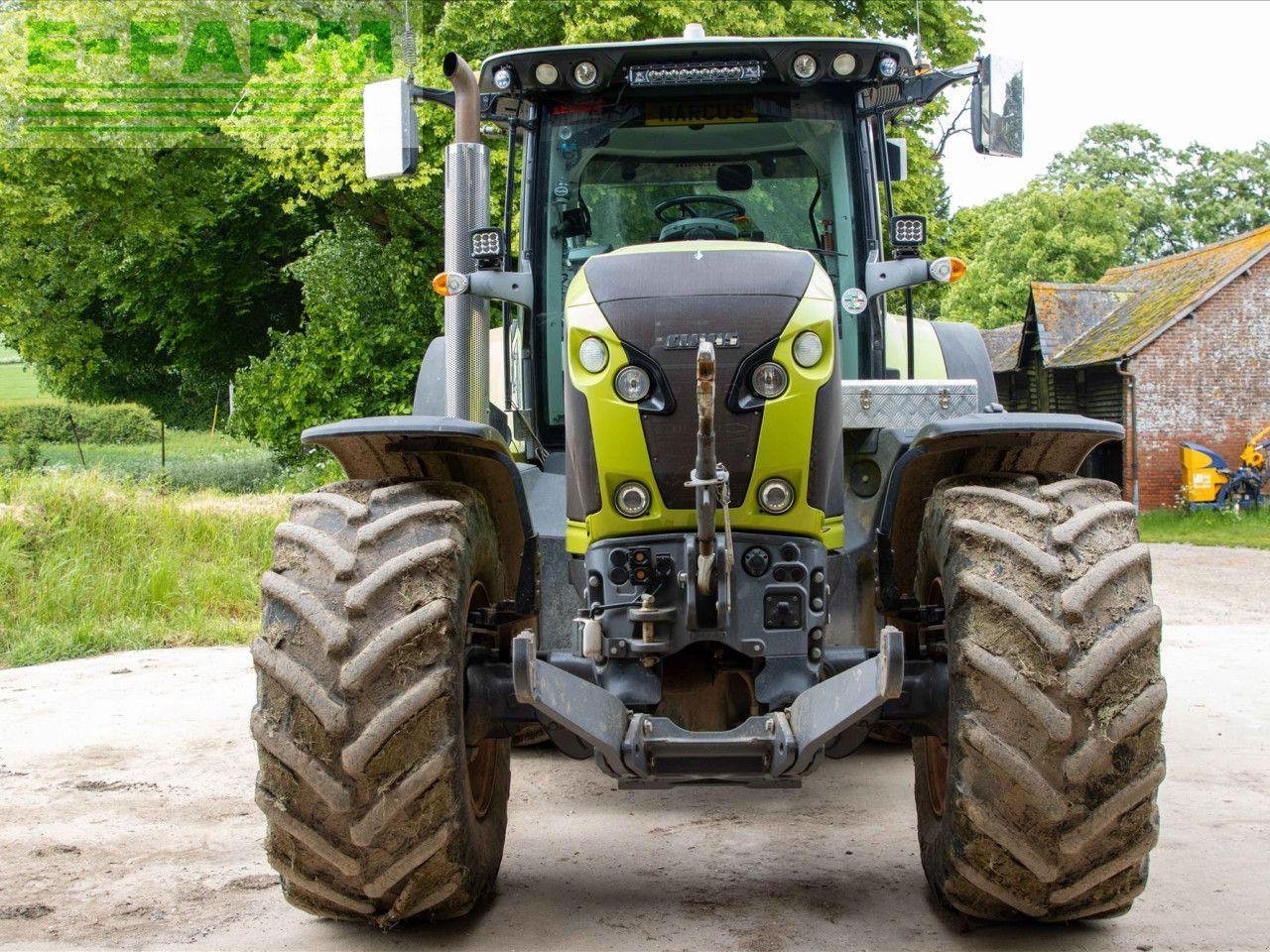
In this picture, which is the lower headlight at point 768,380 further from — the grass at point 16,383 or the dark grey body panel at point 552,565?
the grass at point 16,383

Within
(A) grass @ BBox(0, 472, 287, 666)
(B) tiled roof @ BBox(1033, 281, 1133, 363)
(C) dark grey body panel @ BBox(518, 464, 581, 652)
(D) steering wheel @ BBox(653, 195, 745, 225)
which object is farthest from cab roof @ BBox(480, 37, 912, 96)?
(B) tiled roof @ BBox(1033, 281, 1133, 363)

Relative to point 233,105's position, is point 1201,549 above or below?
below

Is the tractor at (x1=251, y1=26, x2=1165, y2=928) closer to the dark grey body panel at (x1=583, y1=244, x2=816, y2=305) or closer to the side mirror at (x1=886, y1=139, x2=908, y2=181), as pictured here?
the dark grey body panel at (x1=583, y1=244, x2=816, y2=305)

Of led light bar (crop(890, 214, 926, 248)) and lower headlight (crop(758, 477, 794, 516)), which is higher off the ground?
led light bar (crop(890, 214, 926, 248))

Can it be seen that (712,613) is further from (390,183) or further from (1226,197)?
(1226,197)

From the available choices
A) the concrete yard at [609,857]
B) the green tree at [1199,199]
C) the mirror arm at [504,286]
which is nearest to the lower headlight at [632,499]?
the concrete yard at [609,857]

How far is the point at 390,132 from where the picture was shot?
528 centimetres

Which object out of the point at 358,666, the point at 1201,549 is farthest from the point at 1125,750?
the point at 1201,549

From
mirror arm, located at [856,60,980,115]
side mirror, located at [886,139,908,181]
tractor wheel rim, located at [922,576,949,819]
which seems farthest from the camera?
side mirror, located at [886,139,908,181]

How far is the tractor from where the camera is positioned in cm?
363

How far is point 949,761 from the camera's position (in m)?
3.80

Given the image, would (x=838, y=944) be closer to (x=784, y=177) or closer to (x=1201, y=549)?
(x=784, y=177)

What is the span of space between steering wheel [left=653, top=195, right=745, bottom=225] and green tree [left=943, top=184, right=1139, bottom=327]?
56.6 metres

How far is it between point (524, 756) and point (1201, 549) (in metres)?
18.4
